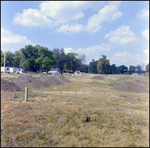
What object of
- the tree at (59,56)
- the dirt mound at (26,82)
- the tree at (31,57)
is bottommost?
the dirt mound at (26,82)

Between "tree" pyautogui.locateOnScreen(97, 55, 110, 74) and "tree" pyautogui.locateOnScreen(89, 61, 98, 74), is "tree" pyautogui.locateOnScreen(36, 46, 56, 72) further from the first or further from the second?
"tree" pyautogui.locateOnScreen(89, 61, 98, 74)

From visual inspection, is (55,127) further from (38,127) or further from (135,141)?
(135,141)

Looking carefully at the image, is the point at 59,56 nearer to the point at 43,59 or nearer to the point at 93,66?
the point at 43,59

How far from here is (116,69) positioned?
10238 centimetres

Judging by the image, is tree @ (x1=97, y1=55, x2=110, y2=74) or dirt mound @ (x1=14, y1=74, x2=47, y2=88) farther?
tree @ (x1=97, y1=55, x2=110, y2=74)

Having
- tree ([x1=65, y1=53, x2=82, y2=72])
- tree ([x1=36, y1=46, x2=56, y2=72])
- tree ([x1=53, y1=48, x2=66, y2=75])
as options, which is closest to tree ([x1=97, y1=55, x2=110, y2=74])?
tree ([x1=65, y1=53, x2=82, y2=72])

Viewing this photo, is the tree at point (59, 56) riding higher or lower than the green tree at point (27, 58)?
higher

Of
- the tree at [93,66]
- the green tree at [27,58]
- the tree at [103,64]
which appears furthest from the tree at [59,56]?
the tree at [93,66]

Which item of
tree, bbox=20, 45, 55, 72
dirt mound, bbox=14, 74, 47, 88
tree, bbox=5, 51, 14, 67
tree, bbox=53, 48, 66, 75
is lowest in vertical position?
dirt mound, bbox=14, 74, 47, 88

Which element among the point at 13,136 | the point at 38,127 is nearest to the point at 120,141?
the point at 38,127

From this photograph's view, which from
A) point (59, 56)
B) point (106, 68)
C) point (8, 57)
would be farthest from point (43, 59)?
point (106, 68)

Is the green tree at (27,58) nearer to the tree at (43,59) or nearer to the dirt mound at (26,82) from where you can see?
the dirt mound at (26,82)

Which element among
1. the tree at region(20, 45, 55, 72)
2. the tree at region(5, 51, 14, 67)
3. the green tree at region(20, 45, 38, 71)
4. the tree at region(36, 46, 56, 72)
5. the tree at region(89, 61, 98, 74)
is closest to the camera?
the tree at region(5, 51, 14, 67)

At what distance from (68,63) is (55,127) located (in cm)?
5029
